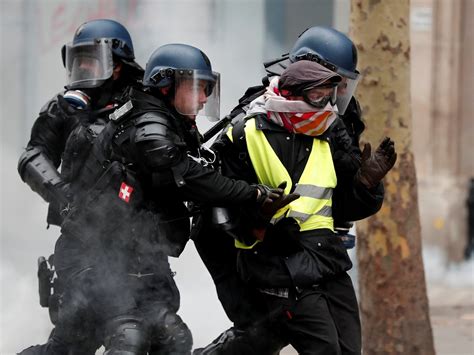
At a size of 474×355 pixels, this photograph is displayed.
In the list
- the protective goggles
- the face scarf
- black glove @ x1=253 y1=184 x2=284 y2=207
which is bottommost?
black glove @ x1=253 y1=184 x2=284 y2=207

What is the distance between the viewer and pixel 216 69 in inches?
354

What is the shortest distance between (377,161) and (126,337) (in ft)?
4.26

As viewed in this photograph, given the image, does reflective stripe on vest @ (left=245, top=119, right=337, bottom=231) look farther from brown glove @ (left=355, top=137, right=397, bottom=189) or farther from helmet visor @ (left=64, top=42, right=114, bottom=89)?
helmet visor @ (left=64, top=42, right=114, bottom=89)

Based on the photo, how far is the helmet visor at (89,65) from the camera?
553 centimetres

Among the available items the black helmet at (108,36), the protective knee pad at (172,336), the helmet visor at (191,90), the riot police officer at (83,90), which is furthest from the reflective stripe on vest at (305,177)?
the black helmet at (108,36)

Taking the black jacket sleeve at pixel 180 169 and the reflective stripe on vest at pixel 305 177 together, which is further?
the reflective stripe on vest at pixel 305 177

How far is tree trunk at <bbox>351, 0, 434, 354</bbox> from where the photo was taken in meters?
6.75

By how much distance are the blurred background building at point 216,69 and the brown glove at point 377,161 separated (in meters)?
2.63

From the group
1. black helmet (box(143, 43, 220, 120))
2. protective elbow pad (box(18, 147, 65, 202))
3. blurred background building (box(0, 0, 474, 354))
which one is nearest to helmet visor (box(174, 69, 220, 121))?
black helmet (box(143, 43, 220, 120))

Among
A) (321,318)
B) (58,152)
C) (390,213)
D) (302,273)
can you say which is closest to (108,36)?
(58,152)

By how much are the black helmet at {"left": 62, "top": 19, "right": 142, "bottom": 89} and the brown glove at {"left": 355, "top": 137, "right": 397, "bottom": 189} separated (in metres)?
1.24

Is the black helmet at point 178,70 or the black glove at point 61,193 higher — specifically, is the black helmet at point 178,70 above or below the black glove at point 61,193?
above

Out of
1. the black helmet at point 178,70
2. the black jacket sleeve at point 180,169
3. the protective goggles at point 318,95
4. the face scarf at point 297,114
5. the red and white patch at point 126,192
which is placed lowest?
the red and white patch at point 126,192

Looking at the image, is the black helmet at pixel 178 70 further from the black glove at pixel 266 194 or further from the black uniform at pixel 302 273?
the black glove at pixel 266 194
